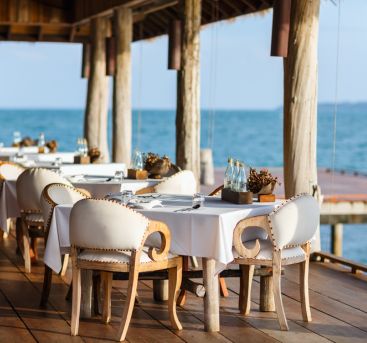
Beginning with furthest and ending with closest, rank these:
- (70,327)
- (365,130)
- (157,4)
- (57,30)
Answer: (365,130), (57,30), (157,4), (70,327)

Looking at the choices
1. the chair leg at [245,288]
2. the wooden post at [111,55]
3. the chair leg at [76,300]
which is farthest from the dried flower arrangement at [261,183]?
the wooden post at [111,55]

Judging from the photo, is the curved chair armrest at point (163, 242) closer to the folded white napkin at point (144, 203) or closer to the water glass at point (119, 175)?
the folded white napkin at point (144, 203)

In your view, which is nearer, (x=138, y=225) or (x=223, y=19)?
(x=138, y=225)

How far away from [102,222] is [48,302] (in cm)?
114

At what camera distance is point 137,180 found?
22.0 ft

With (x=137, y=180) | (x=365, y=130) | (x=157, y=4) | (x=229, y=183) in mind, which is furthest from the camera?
→ (x=365, y=130)

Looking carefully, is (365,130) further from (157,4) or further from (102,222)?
(102,222)

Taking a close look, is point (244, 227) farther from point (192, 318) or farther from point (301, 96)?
point (301, 96)

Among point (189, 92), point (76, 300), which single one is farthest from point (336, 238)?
point (76, 300)

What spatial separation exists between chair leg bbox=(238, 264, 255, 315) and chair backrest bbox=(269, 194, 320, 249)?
409 millimetres

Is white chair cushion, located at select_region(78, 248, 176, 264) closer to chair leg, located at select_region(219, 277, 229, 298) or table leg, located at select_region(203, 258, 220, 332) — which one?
table leg, located at select_region(203, 258, 220, 332)

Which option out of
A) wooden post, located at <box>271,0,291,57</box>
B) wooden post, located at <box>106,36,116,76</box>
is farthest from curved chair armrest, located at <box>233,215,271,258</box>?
wooden post, located at <box>106,36,116,76</box>

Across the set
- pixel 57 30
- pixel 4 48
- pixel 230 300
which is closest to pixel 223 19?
pixel 57 30

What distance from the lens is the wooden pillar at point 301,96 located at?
22.0 ft
